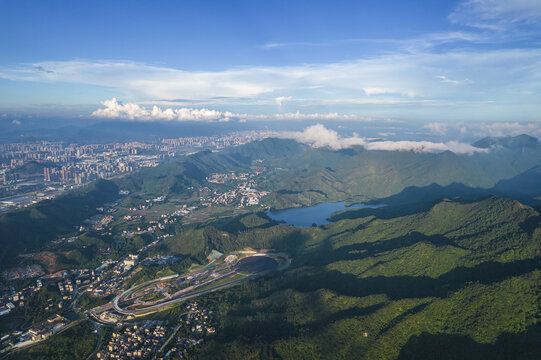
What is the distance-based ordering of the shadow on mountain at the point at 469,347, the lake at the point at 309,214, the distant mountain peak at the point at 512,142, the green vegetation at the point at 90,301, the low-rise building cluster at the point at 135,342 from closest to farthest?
the shadow on mountain at the point at 469,347 → the low-rise building cluster at the point at 135,342 → the green vegetation at the point at 90,301 → the lake at the point at 309,214 → the distant mountain peak at the point at 512,142

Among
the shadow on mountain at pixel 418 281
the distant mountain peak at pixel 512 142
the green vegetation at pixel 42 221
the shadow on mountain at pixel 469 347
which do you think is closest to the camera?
the shadow on mountain at pixel 469 347

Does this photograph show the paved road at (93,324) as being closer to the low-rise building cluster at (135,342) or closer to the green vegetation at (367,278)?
the low-rise building cluster at (135,342)

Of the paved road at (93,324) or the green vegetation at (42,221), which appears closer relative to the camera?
the paved road at (93,324)

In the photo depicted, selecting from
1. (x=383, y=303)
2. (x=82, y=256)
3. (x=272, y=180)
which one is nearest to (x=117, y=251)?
(x=82, y=256)

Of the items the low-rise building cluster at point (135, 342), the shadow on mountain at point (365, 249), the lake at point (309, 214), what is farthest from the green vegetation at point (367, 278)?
the lake at point (309, 214)

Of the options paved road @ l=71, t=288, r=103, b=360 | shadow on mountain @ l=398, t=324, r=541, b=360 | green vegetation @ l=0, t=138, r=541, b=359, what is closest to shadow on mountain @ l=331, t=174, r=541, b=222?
green vegetation @ l=0, t=138, r=541, b=359

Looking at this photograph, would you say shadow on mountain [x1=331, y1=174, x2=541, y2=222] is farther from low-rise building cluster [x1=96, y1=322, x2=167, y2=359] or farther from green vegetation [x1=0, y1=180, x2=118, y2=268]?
green vegetation [x1=0, y1=180, x2=118, y2=268]

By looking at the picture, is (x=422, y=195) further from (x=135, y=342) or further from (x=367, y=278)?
(x=135, y=342)

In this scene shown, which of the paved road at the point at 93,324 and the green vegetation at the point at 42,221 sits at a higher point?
the green vegetation at the point at 42,221
